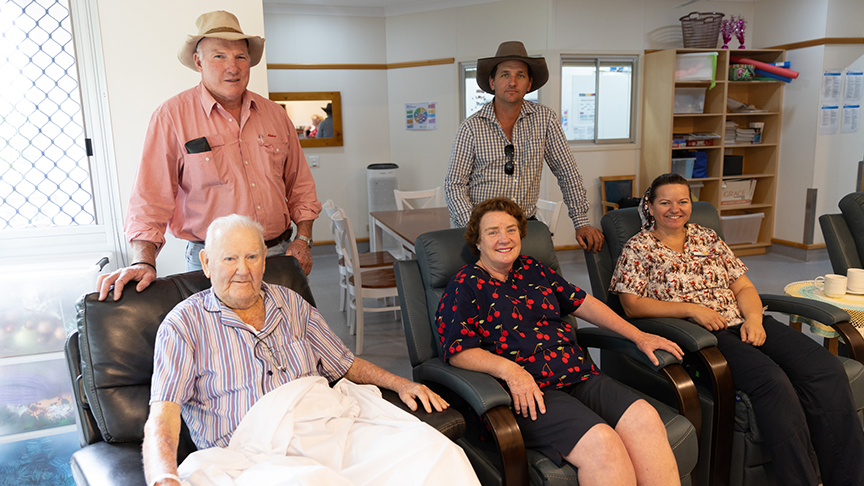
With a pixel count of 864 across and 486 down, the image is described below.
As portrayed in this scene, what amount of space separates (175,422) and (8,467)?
4.75 ft

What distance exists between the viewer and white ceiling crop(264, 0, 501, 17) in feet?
19.7

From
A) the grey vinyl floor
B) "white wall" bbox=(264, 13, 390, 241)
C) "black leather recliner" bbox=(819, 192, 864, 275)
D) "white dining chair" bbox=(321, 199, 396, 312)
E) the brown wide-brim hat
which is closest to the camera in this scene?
the brown wide-brim hat

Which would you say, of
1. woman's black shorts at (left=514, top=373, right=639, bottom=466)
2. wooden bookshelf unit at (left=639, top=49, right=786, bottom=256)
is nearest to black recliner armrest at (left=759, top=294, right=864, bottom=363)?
woman's black shorts at (left=514, top=373, right=639, bottom=466)

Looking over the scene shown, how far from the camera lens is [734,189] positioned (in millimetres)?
6051

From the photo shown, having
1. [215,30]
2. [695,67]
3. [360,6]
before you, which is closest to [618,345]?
[215,30]

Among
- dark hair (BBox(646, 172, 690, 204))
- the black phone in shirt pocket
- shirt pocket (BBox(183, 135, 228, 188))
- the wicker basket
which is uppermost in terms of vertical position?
the wicker basket

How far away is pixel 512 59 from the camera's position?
8.38ft

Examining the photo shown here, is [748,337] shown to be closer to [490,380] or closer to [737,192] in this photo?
[490,380]

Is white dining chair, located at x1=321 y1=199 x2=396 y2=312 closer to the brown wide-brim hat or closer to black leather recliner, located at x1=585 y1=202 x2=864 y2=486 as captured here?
the brown wide-brim hat

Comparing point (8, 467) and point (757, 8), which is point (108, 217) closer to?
point (8, 467)

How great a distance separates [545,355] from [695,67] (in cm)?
474

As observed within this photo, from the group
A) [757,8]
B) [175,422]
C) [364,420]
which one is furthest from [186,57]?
[757,8]

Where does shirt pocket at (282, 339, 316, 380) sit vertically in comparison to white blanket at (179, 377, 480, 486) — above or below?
above

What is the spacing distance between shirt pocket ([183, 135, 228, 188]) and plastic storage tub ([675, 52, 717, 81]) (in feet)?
16.1
